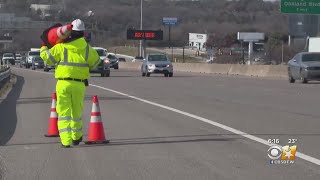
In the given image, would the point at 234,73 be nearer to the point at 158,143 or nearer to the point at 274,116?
the point at 274,116

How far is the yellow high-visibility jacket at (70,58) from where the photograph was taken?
1192 centimetres

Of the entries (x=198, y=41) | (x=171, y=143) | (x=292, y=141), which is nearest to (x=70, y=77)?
(x=171, y=143)

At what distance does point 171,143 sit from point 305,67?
23.4 m

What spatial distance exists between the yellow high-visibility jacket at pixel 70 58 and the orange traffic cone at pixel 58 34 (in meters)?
0.10

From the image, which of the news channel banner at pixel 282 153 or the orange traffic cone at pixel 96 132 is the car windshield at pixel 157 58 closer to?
the orange traffic cone at pixel 96 132

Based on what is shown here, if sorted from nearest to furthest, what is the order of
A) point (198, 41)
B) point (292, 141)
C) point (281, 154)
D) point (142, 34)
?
1. point (281, 154)
2. point (292, 141)
3. point (142, 34)
4. point (198, 41)

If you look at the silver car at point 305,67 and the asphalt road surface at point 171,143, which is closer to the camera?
the asphalt road surface at point 171,143

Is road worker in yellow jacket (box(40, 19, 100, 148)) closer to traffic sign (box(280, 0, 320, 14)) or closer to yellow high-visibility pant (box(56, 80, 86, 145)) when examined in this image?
yellow high-visibility pant (box(56, 80, 86, 145))

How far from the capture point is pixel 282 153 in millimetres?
10875

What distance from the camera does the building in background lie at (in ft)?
322

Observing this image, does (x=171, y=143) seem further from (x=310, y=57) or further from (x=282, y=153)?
(x=310, y=57)

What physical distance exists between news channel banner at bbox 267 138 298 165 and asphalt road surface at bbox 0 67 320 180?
4.7 inches

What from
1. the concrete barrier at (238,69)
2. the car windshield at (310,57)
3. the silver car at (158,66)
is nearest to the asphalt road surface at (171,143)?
the car windshield at (310,57)

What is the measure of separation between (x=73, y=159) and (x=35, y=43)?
348 feet
